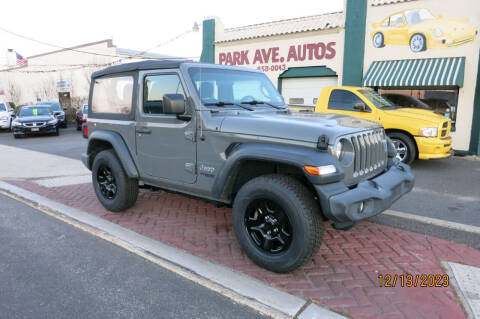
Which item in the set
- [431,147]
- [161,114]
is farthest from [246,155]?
[431,147]

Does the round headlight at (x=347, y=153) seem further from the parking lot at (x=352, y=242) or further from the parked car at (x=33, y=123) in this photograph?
the parked car at (x=33, y=123)

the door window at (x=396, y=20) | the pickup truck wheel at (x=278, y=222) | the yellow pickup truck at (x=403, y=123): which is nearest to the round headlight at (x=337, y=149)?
the pickup truck wheel at (x=278, y=222)

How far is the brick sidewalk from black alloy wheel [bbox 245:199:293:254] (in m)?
0.25

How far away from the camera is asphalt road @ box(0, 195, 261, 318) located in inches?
112

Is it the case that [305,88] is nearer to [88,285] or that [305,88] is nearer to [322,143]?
[322,143]

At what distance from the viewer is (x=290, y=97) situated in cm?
1541

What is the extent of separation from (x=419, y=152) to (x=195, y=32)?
44.3ft

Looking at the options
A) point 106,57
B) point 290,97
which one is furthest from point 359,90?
point 106,57

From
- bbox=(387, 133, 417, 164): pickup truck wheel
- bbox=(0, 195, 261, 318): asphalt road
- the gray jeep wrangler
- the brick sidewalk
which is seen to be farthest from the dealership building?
bbox=(0, 195, 261, 318): asphalt road

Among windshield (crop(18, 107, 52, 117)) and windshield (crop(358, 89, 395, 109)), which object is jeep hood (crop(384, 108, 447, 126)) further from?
windshield (crop(18, 107, 52, 117))

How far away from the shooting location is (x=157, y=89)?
4.39 metres

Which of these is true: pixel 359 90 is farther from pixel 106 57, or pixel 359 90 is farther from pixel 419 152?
pixel 106 57

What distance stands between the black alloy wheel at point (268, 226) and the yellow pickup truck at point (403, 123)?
221 inches

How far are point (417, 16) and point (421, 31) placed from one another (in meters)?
0.54
